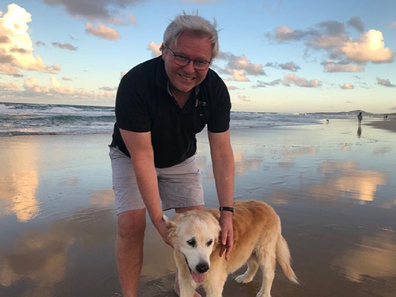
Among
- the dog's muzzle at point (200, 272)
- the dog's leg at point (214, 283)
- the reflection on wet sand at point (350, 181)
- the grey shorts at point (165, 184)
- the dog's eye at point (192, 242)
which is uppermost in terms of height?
the grey shorts at point (165, 184)

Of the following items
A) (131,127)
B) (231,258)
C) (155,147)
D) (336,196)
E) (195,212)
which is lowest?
(336,196)

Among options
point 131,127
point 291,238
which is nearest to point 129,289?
point 131,127

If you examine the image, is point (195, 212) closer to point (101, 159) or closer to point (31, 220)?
point (31, 220)

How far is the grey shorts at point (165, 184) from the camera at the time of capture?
2928mm

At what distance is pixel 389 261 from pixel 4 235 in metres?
4.77

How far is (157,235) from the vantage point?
440 centimetres

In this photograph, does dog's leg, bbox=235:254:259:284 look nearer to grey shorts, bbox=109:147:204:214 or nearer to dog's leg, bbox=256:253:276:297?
dog's leg, bbox=256:253:276:297

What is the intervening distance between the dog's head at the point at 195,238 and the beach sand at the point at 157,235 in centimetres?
94

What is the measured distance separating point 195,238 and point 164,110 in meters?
1.06

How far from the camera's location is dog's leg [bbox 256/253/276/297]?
3.29 meters

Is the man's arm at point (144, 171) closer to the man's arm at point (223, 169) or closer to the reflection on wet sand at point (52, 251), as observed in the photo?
the man's arm at point (223, 169)

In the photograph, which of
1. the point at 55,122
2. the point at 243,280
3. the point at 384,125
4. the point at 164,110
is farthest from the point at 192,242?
the point at 384,125

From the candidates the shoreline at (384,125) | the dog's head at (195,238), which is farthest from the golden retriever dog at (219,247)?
the shoreline at (384,125)

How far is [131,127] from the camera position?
101 inches
